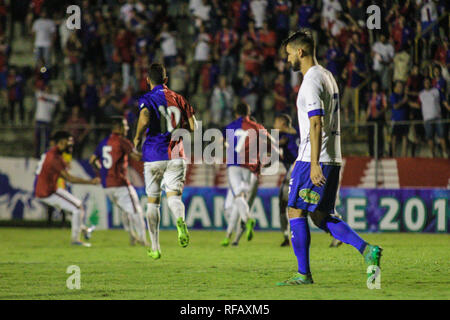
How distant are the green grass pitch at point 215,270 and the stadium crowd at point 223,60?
3.89 metres

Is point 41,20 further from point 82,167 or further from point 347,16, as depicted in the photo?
point 347,16

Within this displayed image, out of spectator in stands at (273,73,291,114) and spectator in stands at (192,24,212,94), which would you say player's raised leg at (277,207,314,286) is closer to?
spectator in stands at (273,73,291,114)

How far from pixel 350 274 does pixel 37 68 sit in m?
16.6

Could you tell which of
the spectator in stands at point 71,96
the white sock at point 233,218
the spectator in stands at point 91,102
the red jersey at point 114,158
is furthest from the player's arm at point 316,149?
the spectator in stands at point 71,96

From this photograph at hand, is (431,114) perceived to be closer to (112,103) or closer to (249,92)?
(249,92)

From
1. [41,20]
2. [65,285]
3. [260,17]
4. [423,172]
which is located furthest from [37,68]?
[65,285]

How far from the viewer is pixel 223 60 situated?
71.5 ft

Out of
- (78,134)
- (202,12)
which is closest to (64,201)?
(78,134)

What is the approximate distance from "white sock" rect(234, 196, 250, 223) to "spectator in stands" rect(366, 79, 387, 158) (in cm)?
473

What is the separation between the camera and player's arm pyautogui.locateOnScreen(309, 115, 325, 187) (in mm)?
7812

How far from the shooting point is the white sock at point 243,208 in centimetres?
1426

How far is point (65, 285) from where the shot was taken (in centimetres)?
861

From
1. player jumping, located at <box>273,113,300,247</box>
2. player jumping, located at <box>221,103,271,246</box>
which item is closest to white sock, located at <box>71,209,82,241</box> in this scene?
player jumping, located at <box>221,103,271,246</box>

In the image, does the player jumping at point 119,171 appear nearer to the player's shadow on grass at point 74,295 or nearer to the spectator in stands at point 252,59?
the player's shadow on grass at point 74,295
